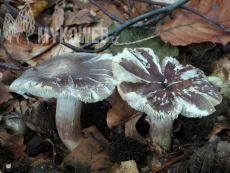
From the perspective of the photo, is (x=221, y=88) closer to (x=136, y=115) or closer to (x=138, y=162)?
(x=136, y=115)

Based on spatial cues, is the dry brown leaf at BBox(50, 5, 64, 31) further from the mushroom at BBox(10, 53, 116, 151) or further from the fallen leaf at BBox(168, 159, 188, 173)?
the fallen leaf at BBox(168, 159, 188, 173)

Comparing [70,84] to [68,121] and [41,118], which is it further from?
[41,118]

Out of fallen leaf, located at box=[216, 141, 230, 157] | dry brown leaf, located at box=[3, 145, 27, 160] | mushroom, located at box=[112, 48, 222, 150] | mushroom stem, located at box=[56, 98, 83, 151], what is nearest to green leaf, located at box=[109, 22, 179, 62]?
mushroom, located at box=[112, 48, 222, 150]

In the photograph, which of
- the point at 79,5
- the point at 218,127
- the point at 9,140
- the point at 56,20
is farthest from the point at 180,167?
the point at 79,5

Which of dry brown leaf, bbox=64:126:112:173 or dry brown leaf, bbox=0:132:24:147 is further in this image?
dry brown leaf, bbox=0:132:24:147

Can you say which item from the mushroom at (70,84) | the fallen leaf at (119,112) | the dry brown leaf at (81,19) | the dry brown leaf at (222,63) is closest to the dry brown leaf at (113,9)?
the dry brown leaf at (81,19)

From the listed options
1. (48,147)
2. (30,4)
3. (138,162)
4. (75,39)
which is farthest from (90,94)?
(30,4)

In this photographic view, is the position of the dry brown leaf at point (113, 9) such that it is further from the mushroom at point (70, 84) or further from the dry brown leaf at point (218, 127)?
the dry brown leaf at point (218, 127)
